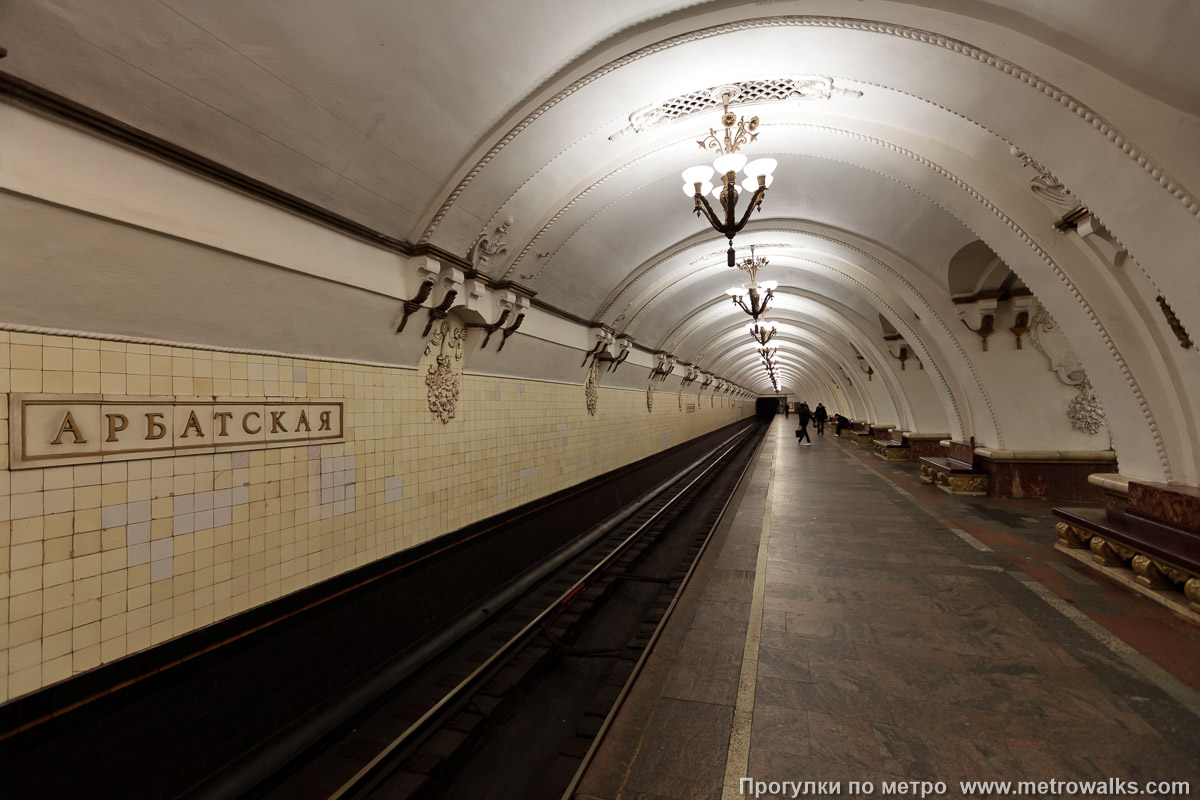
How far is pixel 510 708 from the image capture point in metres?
3.98

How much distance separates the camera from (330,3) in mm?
2744

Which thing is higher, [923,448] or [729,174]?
[729,174]

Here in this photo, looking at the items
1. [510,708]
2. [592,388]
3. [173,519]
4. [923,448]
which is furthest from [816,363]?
[173,519]

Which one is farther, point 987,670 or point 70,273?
point 987,670

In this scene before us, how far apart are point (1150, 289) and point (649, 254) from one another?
605cm

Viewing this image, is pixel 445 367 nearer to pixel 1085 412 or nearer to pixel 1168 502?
pixel 1168 502

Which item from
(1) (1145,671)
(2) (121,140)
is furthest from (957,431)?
(2) (121,140)

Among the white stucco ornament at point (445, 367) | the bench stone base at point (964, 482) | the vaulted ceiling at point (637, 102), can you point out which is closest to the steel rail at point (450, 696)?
the white stucco ornament at point (445, 367)

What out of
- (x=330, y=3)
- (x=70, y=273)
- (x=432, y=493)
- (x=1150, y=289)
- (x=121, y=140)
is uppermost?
(x=330, y=3)

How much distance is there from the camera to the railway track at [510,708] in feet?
10.4

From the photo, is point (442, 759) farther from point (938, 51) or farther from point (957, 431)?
point (957, 431)

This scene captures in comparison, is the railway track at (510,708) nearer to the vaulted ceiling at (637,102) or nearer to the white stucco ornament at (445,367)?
the white stucco ornament at (445,367)

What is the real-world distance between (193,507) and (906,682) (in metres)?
4.42

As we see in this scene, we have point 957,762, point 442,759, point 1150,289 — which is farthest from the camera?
point 1150,289
